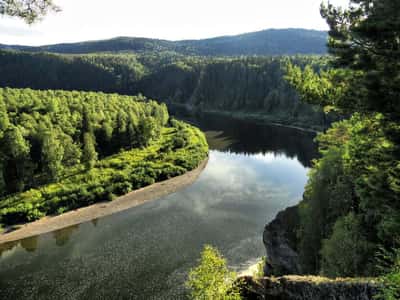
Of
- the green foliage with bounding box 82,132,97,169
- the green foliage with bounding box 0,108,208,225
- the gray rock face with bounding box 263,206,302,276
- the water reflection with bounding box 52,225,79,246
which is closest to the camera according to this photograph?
the gray rock face with bounding box 263,206,302,276

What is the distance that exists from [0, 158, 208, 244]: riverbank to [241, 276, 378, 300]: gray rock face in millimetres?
38429

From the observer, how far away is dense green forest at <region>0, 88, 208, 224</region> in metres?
51.2

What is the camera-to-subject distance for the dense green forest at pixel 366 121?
13.2m

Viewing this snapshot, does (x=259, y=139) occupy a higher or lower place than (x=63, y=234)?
lower

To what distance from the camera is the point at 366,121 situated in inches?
682

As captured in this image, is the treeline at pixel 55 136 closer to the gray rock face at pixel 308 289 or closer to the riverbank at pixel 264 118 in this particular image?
the gray rock face at pixel 308 289

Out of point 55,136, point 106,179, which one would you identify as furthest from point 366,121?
point 55,136

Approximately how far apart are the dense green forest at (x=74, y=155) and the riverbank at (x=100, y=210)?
1298 millimetres

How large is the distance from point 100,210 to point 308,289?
141 feet

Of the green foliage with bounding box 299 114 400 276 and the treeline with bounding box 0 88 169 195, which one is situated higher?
the green foliage with bounding box 299 114 400 276

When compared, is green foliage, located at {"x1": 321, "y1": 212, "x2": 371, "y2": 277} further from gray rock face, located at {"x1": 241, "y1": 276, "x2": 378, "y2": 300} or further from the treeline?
the treeline

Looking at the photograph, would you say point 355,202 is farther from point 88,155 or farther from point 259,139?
point 259,139

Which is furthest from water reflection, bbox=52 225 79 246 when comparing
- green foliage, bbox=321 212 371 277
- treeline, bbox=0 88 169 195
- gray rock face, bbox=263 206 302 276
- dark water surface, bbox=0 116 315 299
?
green foliage, bbox=321 212 371 277

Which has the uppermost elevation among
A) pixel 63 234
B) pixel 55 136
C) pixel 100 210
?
pixel 55 136
